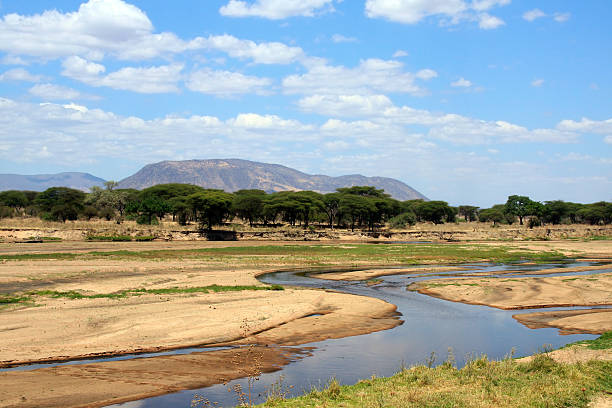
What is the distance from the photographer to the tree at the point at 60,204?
9419 cm

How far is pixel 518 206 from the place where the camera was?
13575cm

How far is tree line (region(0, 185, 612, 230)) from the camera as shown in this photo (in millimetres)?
96625

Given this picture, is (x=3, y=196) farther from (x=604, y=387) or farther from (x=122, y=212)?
(x=604, y=387)

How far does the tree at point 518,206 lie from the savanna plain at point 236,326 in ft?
294

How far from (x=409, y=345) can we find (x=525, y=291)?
651 inches

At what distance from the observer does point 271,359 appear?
58.3ft

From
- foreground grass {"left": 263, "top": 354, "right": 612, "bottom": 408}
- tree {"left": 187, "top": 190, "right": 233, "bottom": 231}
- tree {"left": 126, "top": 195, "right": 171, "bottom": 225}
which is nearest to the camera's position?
foreground grass {"left": 263, "top": 354, "right": 612, "bottom": 408}

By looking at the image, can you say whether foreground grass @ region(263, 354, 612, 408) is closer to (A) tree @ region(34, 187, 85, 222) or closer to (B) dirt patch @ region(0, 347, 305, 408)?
(B) dirt patch @ region(0, 347, 305, 408)

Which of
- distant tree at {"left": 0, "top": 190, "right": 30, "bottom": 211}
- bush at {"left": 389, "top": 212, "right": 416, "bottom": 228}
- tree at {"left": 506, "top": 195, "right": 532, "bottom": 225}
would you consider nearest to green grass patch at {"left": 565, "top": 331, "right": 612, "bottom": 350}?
bush at {"left": 389, "top": 212, "right": 416, "bottom": 228}

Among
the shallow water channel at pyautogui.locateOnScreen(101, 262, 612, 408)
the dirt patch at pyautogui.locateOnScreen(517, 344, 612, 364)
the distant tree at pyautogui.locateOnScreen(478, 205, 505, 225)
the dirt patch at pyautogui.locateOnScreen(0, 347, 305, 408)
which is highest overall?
the distant tree at pyautogui.locateOnScreen(478, 205, 505, 225)

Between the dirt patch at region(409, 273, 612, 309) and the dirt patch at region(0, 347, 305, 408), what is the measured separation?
17292 mm

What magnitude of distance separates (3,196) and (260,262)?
10172cm

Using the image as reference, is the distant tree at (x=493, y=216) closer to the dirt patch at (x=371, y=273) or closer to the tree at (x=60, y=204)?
the dirt patch at (x=371, y=273)

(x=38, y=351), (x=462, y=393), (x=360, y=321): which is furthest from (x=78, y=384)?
(x=360, y=321)
